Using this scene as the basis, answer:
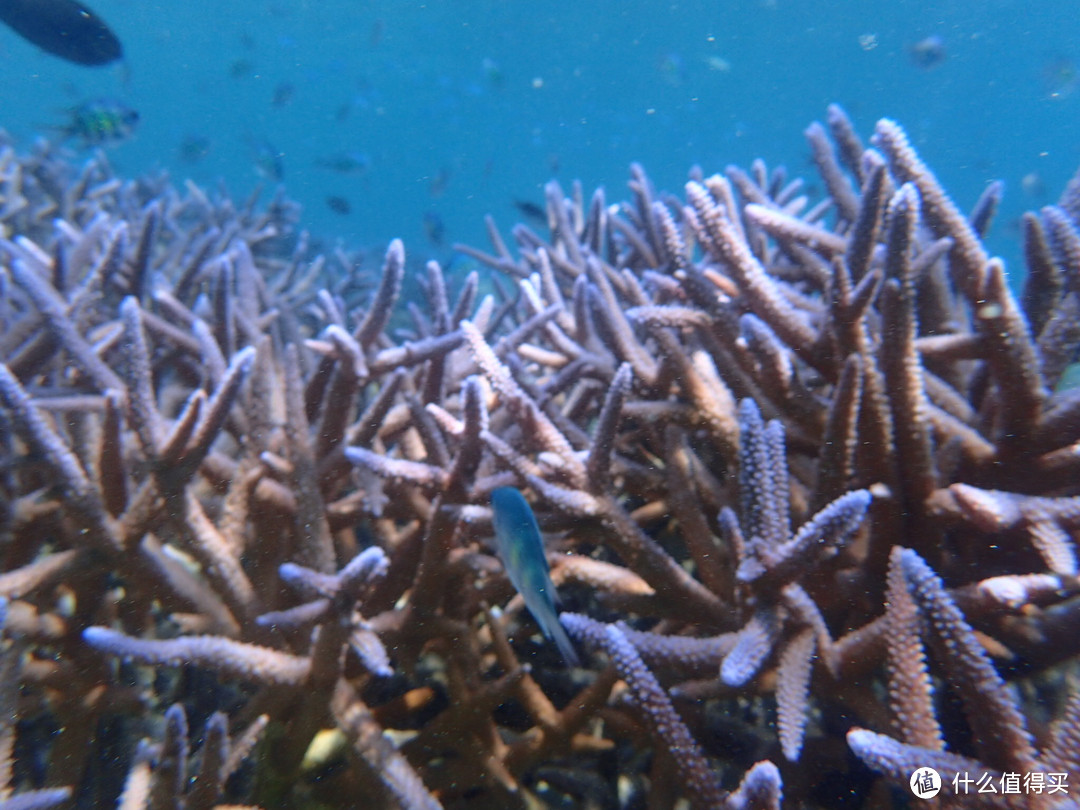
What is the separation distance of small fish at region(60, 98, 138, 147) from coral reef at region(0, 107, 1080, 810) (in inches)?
228

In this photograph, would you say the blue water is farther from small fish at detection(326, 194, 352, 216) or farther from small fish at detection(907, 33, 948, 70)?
small fish at detection(907, 33, 948, 70)

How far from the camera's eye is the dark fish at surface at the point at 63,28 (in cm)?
463

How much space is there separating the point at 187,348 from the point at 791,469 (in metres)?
2.39

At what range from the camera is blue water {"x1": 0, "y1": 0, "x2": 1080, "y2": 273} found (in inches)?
1625

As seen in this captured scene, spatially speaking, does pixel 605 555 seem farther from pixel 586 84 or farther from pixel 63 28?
pixel 586 84

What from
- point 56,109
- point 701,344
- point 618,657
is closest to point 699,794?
point 618,657

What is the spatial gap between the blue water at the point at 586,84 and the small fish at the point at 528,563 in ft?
91.5

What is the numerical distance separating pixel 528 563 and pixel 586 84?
2585 inches

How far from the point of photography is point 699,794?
123cm

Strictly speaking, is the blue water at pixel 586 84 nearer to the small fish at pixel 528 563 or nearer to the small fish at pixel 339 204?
the small fish at pixel 339 204

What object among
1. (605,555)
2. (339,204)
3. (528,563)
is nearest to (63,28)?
(339,204)

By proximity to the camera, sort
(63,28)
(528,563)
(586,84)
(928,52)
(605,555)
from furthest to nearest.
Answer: (586,84) < (928,52) < (63,28) < (605,555) < (528,563)

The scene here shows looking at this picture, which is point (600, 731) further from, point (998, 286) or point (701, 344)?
point (998, 286)

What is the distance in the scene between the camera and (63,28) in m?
4.84
